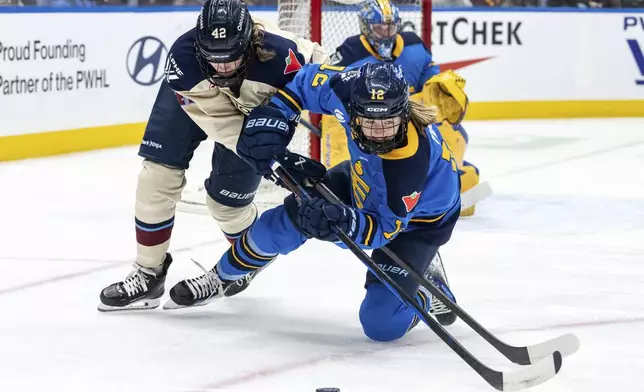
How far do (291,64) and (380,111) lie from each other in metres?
0.57

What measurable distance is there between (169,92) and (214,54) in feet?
1.30

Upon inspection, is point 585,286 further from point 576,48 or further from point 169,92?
point 576,48

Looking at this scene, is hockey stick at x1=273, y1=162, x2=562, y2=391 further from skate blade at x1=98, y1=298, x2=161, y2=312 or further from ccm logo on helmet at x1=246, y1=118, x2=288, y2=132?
skate blade at x1=98, y1=298, x2=161, y2=312

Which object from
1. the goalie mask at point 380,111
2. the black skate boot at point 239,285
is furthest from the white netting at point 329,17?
the goalie mask at point 380,111

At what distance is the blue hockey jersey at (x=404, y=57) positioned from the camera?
4586mm

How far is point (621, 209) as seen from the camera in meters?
5.25

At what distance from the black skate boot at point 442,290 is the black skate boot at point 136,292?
788 mm

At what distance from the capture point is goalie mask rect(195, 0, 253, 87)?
115 inches

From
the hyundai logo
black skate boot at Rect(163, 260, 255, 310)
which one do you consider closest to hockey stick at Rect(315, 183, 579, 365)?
black skate boot at Rect(163, 260, 255, 310)

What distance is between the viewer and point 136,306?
10.9ft

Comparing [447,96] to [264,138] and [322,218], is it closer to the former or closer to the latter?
[264,138]

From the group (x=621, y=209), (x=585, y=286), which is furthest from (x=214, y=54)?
(x=621, y=209)

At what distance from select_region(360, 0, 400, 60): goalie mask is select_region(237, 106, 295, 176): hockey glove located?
1622mm

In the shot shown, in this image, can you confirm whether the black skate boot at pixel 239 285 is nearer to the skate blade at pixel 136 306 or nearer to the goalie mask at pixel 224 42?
the skate blade at pixel 136 306
